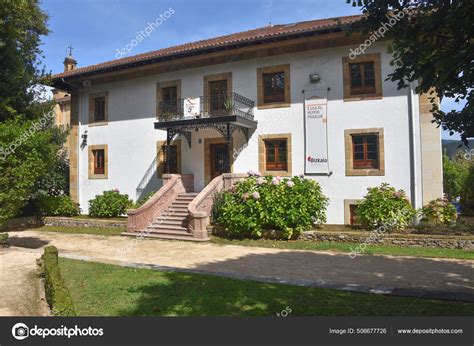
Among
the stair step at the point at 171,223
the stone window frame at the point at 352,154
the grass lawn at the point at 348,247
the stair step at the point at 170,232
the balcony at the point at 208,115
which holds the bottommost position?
the grass lawn at the point at 348,247

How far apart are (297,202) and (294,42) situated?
21.9ft

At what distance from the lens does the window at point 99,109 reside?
19109 mm

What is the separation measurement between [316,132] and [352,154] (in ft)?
5.42

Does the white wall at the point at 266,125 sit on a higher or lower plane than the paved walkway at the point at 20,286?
higher

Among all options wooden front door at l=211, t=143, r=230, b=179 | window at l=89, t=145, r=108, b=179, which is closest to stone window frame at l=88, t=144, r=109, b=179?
window at l=89, t=145, r=108, b=179

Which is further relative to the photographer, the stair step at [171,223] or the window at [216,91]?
the window at [216,91]

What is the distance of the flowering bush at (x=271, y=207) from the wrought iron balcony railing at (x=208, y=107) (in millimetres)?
3439

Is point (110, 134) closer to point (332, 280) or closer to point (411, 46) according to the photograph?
point (332, 280)

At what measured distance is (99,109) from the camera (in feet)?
63.3

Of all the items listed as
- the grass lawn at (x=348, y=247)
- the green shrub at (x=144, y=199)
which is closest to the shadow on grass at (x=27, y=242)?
the green shrub at (x=144, y=199)

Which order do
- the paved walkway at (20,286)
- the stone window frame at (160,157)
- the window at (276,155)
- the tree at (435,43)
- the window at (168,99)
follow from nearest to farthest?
the tree at (435,43)
the paved walkway at (20,286)
the window at (276,155)
the window at (168,99)
the stone window frame at (160,157)

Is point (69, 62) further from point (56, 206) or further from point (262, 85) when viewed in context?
point (262, 85)

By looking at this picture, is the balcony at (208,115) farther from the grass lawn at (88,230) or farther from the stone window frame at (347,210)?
the stone window frame at (347,210)

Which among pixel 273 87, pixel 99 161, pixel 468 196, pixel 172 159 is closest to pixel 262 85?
pixel 273 87
